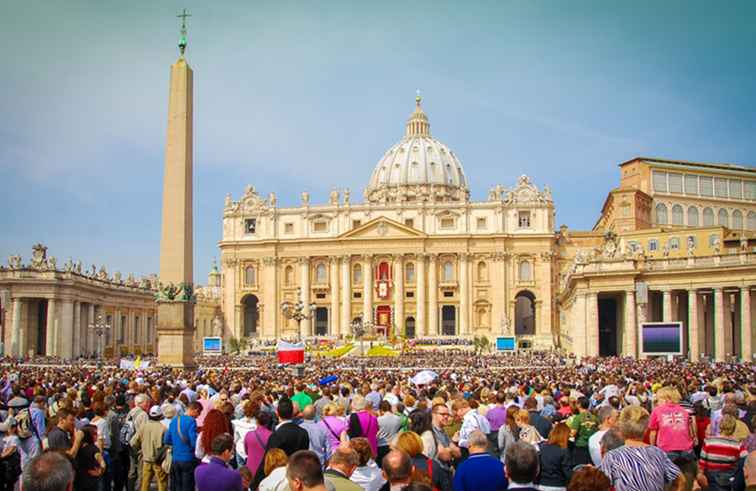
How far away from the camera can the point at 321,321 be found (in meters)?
96.8

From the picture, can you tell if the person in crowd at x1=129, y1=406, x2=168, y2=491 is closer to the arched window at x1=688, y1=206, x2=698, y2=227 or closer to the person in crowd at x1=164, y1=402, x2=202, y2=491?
the person in crowd at x1=164, y1=402, x2=202, y2=491

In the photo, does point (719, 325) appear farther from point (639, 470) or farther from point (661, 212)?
point (639, 470)

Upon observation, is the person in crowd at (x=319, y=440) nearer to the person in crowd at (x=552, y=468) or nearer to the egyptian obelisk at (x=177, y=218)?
the person in crowd at (x=552, y=468)

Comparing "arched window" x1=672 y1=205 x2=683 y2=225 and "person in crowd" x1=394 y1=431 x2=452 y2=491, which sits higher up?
"arched window" x1=672 y1=205 x2=683 y2=225

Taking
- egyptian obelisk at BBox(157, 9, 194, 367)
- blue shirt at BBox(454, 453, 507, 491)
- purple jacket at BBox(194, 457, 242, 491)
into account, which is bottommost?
purple jacket at BBox(194, 457, 242, 491)

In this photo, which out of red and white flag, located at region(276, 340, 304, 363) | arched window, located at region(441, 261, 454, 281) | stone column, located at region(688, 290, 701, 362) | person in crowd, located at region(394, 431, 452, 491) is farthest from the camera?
arched window, located at region(441, 261, 454, 281)

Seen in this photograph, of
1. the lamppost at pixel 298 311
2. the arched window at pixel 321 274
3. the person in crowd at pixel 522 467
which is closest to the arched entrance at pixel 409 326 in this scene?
the arched window at pixel 321 274

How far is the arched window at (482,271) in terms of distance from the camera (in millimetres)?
94000

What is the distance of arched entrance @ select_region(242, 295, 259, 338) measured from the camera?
330 feet

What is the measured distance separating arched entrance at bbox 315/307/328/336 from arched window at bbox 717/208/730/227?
42.8m

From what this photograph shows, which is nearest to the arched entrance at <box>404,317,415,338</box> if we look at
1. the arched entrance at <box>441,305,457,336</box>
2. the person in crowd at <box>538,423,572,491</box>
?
the arched entrance at <box>441,305,457,336</box>

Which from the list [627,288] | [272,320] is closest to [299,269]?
[272,320]

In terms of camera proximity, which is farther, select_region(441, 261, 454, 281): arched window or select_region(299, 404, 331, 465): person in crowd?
select_region(441, 261, 454, 281): arched window

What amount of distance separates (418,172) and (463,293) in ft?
128
